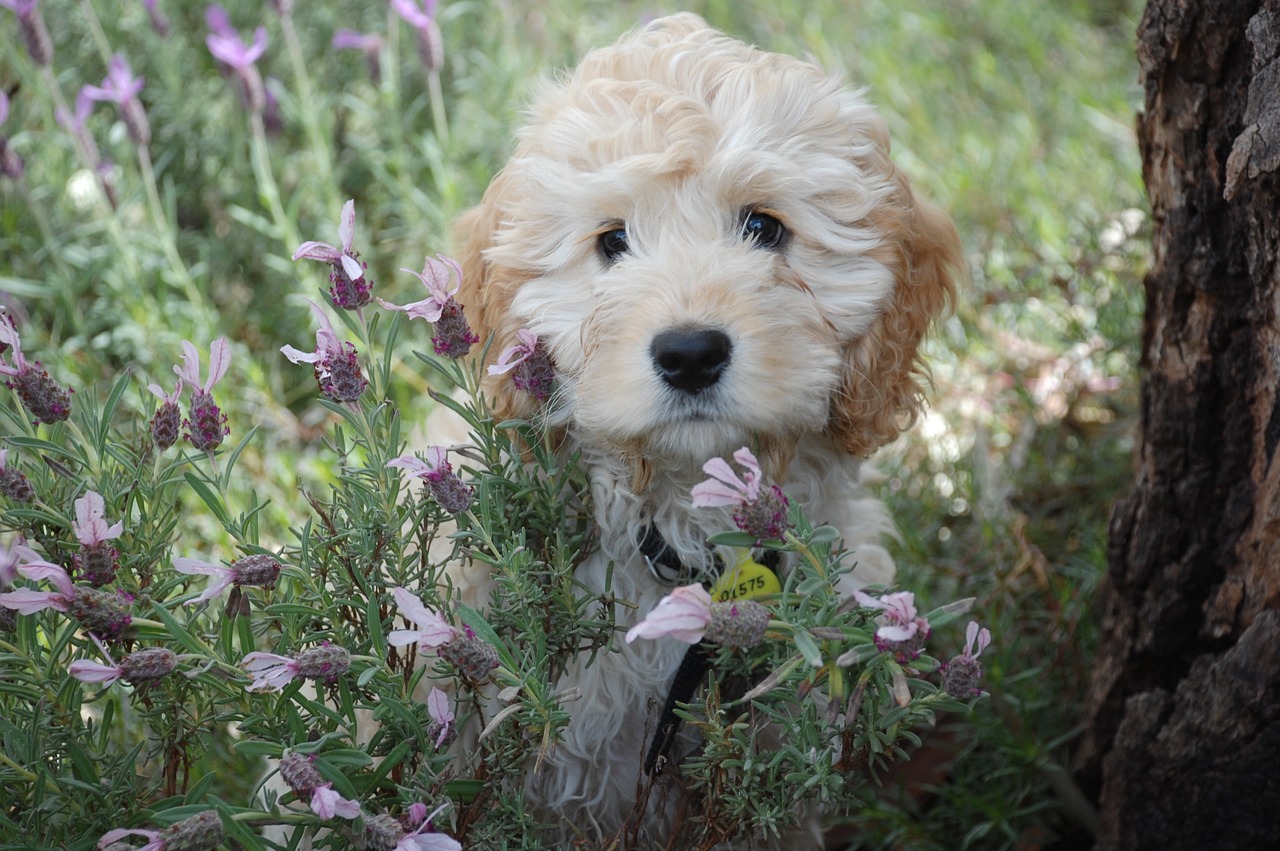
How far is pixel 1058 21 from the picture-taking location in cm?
543

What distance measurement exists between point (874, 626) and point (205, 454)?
1014mm

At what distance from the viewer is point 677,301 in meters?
1.86

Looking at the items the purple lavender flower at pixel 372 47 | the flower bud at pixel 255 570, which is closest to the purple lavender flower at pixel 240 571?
the flower bud at pixel 255 570

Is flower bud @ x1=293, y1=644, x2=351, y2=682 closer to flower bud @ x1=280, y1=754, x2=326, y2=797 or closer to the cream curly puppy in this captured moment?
flower bud @ x1=280, y1=754, x2=326, y2=797

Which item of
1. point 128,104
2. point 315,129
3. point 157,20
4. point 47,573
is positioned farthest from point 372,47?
point 47,573

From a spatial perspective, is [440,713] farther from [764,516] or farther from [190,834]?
[764,516]

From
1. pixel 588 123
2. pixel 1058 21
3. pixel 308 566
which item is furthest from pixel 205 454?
pixel 1058 21

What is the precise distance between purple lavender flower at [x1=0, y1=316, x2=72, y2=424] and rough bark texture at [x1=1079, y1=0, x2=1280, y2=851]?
186 centimetres

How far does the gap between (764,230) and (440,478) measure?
0.76 m

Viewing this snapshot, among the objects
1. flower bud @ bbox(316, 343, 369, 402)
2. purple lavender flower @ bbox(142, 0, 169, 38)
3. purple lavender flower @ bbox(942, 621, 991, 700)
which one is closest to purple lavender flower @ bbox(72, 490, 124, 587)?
flower bud @ bbox(316, 343, 369, 402)

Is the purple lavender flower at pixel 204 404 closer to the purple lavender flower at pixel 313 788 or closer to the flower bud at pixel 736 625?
the purple lavender flower at pixel 313 788

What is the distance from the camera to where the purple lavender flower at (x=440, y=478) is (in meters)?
1.68

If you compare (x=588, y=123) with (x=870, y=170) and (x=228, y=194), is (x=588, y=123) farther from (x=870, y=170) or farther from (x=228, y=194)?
(x=228, y=194)

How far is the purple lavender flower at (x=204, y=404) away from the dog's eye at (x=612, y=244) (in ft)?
2.24
